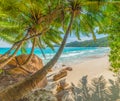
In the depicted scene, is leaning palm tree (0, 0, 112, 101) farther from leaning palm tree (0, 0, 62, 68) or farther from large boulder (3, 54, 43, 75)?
large boulder (3, 54, 43, 75)

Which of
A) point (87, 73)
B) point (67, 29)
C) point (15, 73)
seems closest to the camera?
point (67, 29)

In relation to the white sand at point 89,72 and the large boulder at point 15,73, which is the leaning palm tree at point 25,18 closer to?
the large boulder at point 15,73

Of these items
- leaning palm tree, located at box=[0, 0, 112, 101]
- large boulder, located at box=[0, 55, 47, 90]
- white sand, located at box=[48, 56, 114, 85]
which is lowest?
white sand, located at box=[48, 56, 114, 85]

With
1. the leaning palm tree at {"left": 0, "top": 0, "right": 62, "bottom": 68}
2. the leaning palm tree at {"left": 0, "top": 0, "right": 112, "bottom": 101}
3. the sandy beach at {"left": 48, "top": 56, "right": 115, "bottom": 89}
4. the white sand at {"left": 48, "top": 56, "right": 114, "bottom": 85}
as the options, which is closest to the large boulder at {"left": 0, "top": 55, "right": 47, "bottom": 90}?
the sandy beach at {"left": 48, "top": 56, "right": 115, "bottom": 89}

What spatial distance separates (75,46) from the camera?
245ft

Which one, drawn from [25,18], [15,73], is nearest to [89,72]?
[15,73]

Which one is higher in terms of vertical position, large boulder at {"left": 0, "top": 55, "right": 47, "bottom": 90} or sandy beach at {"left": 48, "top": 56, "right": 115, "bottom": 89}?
large boulder at {"left": 0, "top": 55, "right": 47, "bottom": 90}

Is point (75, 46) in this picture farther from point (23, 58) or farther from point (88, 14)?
point (88, 14)

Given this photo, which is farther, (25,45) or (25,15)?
(25,45)

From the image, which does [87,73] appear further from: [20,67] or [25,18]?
[25,18]

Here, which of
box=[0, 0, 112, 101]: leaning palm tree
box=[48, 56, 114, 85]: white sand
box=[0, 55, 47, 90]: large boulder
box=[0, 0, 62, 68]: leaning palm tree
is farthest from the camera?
box=[48, 56, 114, 85]: white sand

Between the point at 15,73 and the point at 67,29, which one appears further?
the point at 15,73

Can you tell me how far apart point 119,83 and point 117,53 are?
4.77 m

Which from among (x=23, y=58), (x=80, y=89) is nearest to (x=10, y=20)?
(x=23, y=58)
